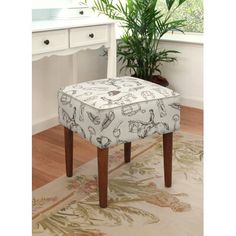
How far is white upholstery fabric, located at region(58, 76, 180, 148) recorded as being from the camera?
164cm

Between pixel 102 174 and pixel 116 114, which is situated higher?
pixel 116 114

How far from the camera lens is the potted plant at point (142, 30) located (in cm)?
297

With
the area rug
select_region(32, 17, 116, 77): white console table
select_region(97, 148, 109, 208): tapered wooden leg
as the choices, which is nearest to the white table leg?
select_region(32, 17, 116, 77): white console table

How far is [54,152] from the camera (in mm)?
2426

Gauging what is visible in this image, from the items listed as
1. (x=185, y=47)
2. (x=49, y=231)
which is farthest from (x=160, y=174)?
(x=185, y=47)

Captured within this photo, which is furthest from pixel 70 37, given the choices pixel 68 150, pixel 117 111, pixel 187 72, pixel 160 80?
pixel 187 72

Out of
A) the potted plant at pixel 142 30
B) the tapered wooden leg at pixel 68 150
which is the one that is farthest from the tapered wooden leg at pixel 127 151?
the potted plant at pixel 142 30

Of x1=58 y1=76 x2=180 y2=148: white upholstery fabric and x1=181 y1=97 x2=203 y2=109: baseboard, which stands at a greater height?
x1=58 y1=76 x2=180 y2=148: white upholstery fabric

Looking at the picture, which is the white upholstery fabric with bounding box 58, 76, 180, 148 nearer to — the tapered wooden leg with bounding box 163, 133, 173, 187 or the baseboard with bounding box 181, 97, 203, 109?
the tapered wooden leg with bounding box 163, 133, 173, 187

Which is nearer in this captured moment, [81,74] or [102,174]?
[102,174]

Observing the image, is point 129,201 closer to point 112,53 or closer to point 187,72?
point 112,53

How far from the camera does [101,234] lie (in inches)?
61.6

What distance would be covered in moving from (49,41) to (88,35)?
1.10ft

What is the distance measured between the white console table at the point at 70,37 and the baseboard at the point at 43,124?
558 mm
